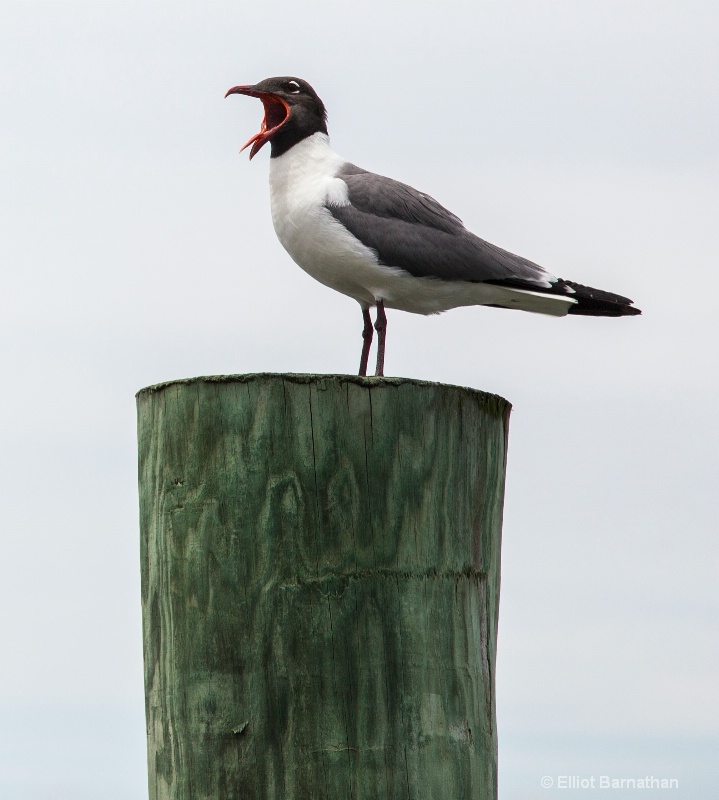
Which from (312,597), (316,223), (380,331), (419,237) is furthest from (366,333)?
(312,597)

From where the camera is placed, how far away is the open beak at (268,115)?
754cm

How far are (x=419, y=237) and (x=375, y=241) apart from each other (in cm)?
32

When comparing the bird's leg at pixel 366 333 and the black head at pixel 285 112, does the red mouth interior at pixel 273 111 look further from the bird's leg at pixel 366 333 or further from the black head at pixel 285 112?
the bird's leg at pixel 366 333

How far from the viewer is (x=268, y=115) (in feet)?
25.6

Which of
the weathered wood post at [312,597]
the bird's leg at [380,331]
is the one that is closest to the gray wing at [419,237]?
the bird's leg at [380,331]

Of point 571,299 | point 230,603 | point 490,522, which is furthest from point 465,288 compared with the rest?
point 230,603

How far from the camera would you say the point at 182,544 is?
Result: 12.4 ft

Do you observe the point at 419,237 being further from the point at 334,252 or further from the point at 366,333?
the point at 366,333

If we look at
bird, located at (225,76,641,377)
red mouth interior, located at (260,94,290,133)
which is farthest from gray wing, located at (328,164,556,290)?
red mouth interior, located at (260,94,290,133)

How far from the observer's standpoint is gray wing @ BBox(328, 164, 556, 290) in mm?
7094

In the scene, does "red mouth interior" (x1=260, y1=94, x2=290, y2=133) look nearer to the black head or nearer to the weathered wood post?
the black head

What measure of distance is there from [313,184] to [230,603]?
402cm

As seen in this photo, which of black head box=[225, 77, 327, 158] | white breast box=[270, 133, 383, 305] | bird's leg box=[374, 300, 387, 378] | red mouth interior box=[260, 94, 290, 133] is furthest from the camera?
red mouth interior box=[260, 94, 290, 133]

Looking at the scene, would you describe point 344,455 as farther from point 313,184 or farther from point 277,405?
point 313,184
